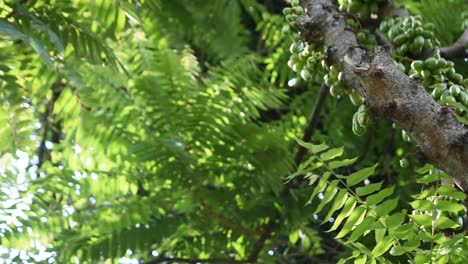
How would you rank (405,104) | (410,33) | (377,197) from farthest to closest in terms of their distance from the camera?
(410,33) → (377,197) → (405,104)

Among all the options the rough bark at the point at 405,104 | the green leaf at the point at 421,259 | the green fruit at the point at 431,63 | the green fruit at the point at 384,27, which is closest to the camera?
the rough bark at the point at 405,104

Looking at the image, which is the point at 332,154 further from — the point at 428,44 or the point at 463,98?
the point at 428,44

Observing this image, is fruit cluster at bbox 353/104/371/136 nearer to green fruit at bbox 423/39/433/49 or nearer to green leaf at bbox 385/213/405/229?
green leaf at bbox 385/213/405/229

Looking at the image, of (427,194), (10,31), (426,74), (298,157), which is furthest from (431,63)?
(298,157)

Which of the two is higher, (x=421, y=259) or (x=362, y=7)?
(x=362, y=7)

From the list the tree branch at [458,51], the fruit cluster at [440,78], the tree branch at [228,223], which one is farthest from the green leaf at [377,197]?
the tree branch at [228,223]

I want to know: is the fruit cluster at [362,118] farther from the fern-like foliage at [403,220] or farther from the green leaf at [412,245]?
the green leaf at [412,245]

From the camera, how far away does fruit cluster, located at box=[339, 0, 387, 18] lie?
5.24ft

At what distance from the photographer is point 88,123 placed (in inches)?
90.9

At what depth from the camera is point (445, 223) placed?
1.21 m

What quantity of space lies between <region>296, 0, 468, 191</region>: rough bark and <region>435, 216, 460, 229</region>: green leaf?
28 cm

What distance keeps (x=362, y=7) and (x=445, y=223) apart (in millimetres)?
577

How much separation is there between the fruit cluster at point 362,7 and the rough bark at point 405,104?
0.37 meters

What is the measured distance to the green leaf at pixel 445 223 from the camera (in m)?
1.21
